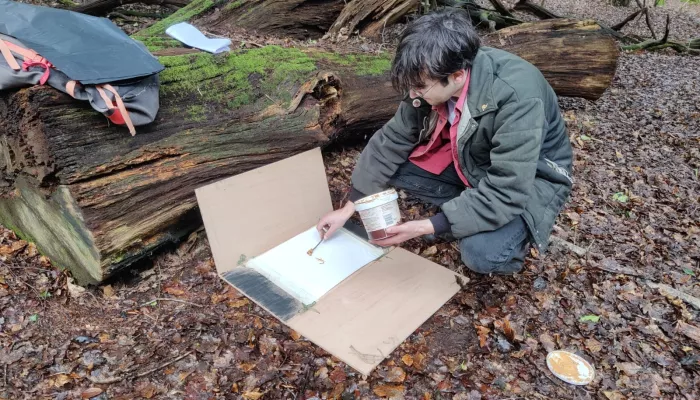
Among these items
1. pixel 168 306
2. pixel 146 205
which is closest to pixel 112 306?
pixel 168 306

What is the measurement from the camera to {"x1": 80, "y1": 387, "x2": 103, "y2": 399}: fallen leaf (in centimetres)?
189

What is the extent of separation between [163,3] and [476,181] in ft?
20.2

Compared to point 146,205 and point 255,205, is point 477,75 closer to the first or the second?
point 255,205

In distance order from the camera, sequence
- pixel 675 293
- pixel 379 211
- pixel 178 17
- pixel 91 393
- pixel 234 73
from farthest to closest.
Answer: pixel 178 17 → pixel 234 73 → pixel 675 293 → pixel 379 211 → pixel 91 393

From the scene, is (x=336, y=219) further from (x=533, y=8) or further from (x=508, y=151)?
(x=533, y=8)

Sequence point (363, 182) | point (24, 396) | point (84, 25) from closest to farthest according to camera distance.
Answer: point (24, 396) < point (84, 25) < point (363, 182)

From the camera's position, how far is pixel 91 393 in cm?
190

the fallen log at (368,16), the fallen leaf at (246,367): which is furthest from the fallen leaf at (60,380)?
the fallen log at (368,16)

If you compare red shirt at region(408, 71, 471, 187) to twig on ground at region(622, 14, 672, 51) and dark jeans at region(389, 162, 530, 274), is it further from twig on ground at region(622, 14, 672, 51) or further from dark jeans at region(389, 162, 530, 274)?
twig on ground at region(622, 14, 672, 51)

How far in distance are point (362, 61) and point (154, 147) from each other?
2028 mm

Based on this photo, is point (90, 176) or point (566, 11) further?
point (566, 11)

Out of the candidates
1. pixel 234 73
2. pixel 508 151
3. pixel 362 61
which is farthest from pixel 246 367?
pixel 362 61

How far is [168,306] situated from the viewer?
2.37 m

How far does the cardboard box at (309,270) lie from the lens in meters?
2.20
